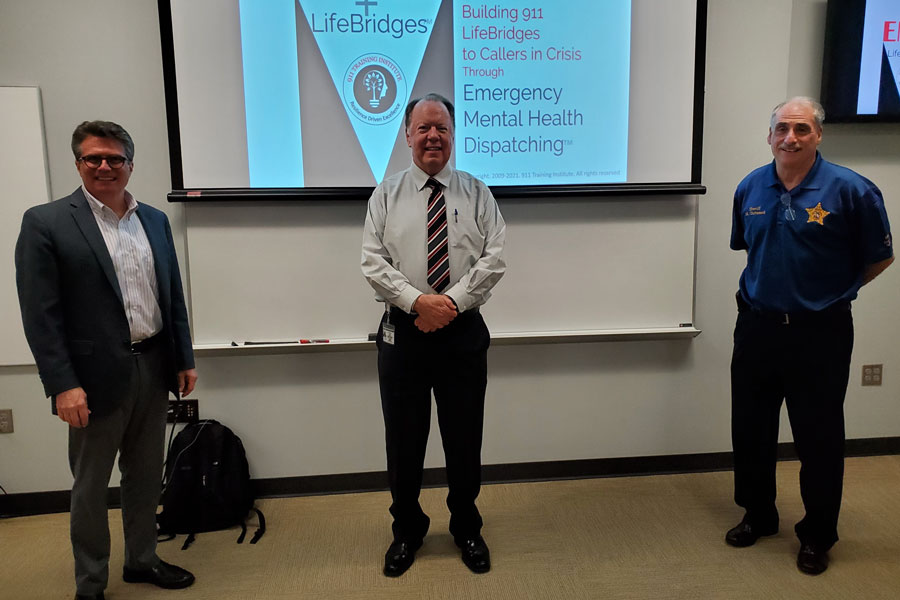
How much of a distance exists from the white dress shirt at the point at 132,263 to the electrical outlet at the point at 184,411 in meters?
0.85

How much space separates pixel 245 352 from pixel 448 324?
1.11 metres

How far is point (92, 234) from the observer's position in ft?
6.10

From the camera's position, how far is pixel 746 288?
2.33 meters

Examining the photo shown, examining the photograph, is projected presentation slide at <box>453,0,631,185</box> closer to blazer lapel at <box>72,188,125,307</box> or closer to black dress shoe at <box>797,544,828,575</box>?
blazer lapel at <box>72,188,125,307</box>

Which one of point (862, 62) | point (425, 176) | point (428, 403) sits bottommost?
point (428, 403)

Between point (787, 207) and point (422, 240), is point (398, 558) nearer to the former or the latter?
point (422, 240)

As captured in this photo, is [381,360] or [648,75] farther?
[648,75]

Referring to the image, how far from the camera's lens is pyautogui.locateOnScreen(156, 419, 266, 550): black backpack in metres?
2.55

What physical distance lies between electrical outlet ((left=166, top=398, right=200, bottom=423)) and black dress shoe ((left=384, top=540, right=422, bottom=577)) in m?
1.16

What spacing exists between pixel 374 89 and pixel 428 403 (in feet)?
4.63

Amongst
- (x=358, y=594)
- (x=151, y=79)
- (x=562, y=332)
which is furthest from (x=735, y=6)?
(x=358, y=594)

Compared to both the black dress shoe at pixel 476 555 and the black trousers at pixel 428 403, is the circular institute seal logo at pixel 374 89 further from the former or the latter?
the black dress shoe at pixel 476 555

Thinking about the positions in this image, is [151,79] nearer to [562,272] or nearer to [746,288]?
[562,272]

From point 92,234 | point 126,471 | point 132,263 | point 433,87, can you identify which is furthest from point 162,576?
point 433,87
